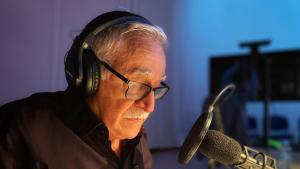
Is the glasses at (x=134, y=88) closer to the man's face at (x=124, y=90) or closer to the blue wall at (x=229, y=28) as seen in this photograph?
the man's face at (x=124, y=90)

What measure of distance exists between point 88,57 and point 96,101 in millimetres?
105

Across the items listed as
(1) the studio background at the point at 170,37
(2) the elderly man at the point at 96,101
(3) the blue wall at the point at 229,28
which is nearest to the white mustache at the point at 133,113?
(2) the elderly man at the point at 96,101

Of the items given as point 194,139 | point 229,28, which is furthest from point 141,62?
point 229,28

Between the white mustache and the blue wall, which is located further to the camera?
the blue wall

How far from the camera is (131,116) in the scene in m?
0.71

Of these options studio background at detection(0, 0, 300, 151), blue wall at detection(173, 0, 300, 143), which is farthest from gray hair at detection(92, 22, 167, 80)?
blue wall at detection(173, 0, 300, 143)

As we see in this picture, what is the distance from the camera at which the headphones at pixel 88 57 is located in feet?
2.22

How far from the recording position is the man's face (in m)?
0.70

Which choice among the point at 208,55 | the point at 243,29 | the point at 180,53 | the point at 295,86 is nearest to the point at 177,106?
the point at 180,53

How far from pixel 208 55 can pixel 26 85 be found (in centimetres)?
265

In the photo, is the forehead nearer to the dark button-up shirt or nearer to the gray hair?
the gray hair

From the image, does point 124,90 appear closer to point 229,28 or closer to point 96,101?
point 96,101

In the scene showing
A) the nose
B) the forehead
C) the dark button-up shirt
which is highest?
the forehead

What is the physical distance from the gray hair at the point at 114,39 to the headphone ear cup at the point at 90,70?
0.05ft
